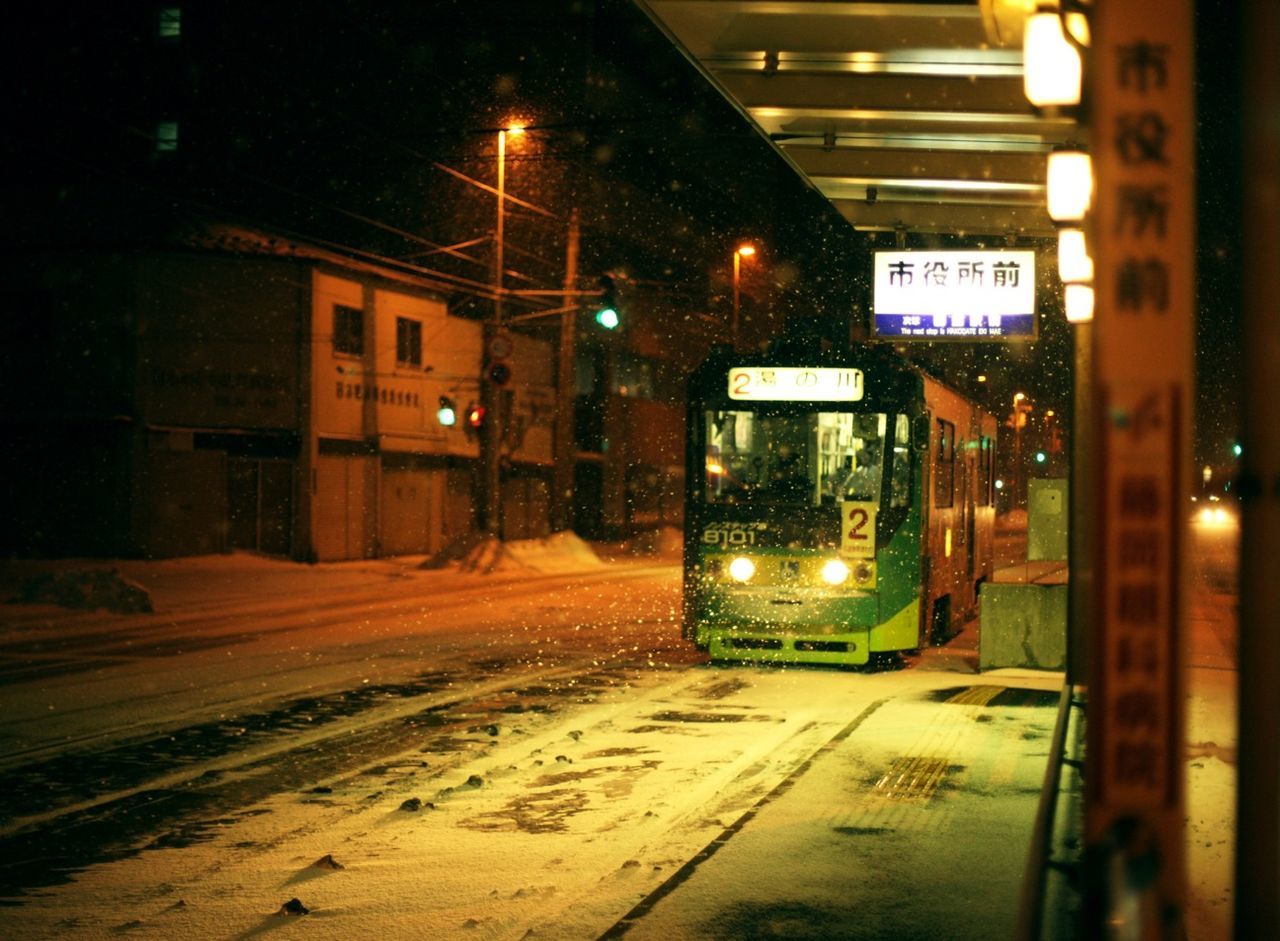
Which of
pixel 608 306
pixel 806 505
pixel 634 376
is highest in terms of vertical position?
pixel 634 376

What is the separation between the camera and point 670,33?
9.91m

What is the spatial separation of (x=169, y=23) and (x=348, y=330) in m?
13.3

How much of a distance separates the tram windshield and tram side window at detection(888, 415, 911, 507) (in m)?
0.01

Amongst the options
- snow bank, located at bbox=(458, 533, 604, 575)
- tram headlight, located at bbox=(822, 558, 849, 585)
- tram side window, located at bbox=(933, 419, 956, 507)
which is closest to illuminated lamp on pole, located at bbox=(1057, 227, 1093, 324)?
tram headlight, located at bbox=(822, 558, 849, 585)

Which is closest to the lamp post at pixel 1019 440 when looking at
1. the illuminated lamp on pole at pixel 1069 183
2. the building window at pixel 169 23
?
the building window at pixel 169 23

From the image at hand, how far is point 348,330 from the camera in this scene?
3728 cm

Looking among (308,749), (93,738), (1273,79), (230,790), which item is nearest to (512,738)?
(308,749)

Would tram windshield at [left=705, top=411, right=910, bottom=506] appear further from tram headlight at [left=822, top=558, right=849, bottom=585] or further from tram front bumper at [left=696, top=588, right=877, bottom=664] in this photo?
tram front bumper at [left=696, top=588, right=877, bottom=664]

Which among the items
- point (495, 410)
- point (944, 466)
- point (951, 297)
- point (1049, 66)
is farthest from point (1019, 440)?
point (1049, 66)

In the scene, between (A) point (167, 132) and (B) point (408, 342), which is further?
(A) point (167, 132)

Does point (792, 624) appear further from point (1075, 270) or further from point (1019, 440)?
point (1019, 440)

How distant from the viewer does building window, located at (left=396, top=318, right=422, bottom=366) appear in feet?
130

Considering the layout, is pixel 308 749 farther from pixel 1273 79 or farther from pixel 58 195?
pixel 58 195

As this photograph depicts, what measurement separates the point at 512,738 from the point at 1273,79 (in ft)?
27.0
